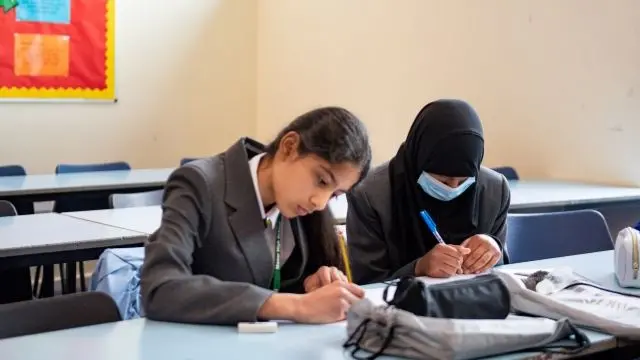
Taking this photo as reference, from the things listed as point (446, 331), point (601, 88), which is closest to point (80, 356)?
point (446, 331)

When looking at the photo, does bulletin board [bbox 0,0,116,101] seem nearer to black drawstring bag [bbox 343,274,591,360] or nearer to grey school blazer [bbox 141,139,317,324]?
grey school blazer [bbox 141,139,317,324]

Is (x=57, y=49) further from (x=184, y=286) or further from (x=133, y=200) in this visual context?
(x=184, y=286)

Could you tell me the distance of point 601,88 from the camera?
140 inches

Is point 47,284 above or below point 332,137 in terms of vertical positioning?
below

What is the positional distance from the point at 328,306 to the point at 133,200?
1.98 metres

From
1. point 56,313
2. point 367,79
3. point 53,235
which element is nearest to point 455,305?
point 56,313

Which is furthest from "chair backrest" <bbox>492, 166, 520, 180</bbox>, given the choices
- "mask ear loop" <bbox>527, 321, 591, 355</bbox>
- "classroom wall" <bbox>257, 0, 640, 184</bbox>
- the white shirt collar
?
"mask ear loop" <bbox>527, 321, 591, 355</bbox>

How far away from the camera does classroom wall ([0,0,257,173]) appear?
466 cm

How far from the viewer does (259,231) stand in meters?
1.64

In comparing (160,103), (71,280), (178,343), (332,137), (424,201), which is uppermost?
(332,137)

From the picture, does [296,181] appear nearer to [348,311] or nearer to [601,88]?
[348,311]

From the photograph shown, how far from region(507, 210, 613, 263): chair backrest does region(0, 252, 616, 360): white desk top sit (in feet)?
3.70

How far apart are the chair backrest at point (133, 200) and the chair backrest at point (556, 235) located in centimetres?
144

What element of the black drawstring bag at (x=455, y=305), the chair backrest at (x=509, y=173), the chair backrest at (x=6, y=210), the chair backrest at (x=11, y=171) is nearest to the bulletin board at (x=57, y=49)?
the chair backrest at (x=11, y=171)
